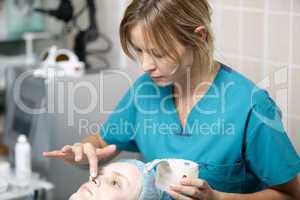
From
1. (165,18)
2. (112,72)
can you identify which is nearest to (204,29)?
(165,18)

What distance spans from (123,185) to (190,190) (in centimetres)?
14

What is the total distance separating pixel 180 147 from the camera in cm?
118

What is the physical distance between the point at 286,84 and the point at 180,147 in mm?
245

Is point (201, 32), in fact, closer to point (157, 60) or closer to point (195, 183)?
point (157, 60)

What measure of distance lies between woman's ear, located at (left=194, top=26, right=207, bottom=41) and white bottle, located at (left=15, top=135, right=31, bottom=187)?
82cm

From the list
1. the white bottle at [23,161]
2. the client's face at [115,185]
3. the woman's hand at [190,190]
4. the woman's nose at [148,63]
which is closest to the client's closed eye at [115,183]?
the client's face at [115,185]

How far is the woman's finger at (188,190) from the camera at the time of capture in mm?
1016

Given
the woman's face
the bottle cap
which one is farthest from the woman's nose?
the bottle cap

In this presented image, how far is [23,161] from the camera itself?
5.75 feet

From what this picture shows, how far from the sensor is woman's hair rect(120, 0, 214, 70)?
109cm

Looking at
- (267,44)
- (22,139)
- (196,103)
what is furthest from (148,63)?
(22,139)

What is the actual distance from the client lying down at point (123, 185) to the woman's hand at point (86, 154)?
0.04 metres

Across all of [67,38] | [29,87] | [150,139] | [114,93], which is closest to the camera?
[150,139]

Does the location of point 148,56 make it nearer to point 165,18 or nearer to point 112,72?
point 165,18
